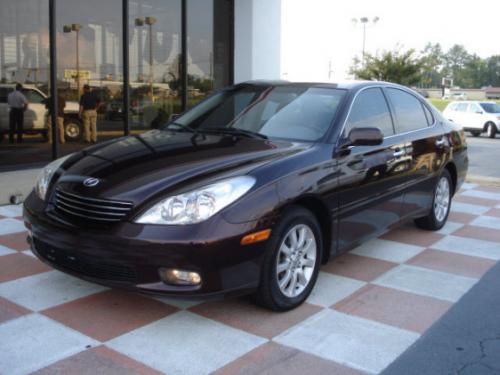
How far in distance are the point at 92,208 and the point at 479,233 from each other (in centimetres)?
448

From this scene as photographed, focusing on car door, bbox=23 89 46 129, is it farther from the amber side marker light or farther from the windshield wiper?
the amber side marker light

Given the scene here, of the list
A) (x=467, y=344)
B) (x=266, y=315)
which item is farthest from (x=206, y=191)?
(x=467, y=344)

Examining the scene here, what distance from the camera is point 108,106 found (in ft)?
30.1

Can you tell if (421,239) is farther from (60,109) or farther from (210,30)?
(210,30)

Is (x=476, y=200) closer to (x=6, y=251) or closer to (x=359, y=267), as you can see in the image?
(x=359, y=267)

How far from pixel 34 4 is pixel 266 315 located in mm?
6367

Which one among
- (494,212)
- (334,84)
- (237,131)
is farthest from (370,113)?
(494,212)

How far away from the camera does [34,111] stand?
26.9ft

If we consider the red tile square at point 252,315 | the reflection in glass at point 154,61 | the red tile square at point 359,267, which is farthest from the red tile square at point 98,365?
the reflection in glass at point 154,61

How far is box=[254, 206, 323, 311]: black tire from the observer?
3510mm

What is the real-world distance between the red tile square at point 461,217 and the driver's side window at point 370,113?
7.69 feet

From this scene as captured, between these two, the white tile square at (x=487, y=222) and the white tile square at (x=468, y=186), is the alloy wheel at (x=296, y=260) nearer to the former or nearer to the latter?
the white tile square at (x=487, y=222)

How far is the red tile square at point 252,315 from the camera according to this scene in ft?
11.6

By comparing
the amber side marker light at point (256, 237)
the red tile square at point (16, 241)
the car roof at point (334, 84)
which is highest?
the car roof at point (334, 84)
